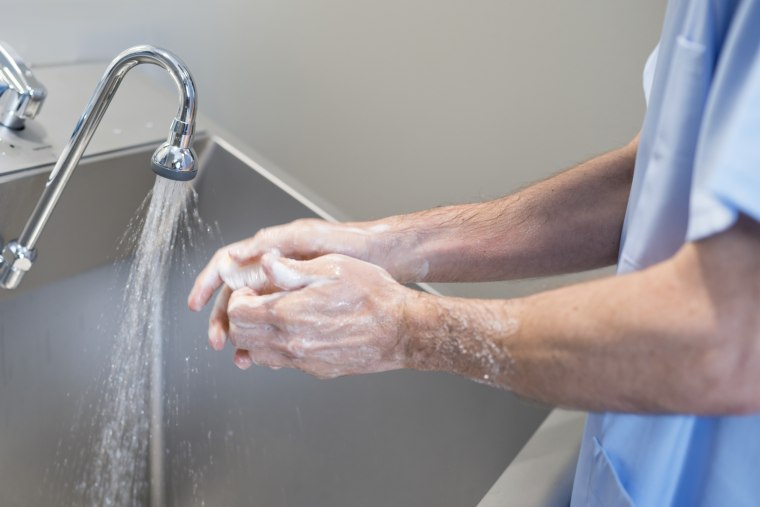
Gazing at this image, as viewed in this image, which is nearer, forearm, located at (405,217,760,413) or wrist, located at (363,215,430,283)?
forearm, located at (405,217,760,413)

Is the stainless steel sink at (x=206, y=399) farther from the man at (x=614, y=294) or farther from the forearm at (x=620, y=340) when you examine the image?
the forearm at (x=620, y=340)

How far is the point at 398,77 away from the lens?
151cm

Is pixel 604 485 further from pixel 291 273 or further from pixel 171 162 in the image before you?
pixel 171 162

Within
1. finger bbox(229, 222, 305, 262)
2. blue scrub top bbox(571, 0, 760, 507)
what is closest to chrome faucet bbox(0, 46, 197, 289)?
finger bbox(229, 222, 305, 262)

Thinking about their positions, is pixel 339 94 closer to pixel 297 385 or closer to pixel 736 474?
pixel 297 385

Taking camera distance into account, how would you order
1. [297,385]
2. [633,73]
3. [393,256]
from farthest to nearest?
[633,73] < [297,385] < [393,256]

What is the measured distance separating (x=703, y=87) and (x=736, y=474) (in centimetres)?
33

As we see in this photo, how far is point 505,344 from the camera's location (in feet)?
2.13

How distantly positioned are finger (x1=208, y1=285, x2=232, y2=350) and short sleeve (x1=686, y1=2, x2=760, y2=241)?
1.61 ft

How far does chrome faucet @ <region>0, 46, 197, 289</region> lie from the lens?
2.60 ft

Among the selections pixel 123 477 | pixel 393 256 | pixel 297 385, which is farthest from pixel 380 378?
pixel 123 477

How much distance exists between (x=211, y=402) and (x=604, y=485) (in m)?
0.66

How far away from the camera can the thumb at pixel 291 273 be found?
0.74 meters

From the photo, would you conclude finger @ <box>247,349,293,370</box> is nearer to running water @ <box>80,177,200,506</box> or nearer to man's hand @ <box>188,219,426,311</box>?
man's hand @ <box>188,219,426,311</box>
